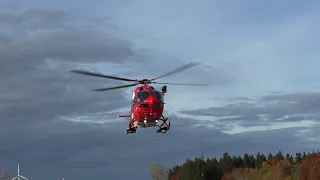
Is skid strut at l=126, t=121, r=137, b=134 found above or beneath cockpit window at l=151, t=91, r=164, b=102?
beneath

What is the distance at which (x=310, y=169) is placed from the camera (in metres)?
170

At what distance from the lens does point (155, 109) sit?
208 feet

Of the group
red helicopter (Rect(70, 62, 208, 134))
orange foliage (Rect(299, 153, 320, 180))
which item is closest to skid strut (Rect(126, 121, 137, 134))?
red helicopter (Rect(70, 62, 208, 134))

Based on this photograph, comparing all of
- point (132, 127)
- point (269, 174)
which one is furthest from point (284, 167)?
point (132, 127)

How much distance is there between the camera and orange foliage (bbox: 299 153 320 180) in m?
165

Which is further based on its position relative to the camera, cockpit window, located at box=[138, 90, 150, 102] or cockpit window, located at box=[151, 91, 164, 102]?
cockpit window, located at box=[138, 90, 150, 102]

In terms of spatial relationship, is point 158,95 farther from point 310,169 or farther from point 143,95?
point 310,169

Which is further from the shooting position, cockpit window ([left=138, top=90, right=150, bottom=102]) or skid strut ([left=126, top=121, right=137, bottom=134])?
skid strut ([left=126, top=121, right=137, bottom=134])

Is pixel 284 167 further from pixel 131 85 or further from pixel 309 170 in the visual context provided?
pixel 131 85

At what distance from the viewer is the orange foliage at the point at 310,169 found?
164625 mm

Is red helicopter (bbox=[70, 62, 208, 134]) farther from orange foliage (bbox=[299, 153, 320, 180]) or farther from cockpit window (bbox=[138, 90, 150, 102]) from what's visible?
orange foliage (bbox=[299, 153, 320, 180])

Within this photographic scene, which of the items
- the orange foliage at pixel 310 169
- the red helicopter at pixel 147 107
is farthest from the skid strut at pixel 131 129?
the orange foliage at pixel 310 169

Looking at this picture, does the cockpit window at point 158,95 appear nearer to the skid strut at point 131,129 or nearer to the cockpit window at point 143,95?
the cockpit window at point 143,95

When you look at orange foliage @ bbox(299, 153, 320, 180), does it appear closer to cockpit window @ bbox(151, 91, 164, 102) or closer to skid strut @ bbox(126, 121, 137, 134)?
skid strut @ bbox(126, 121, 137, 134)
